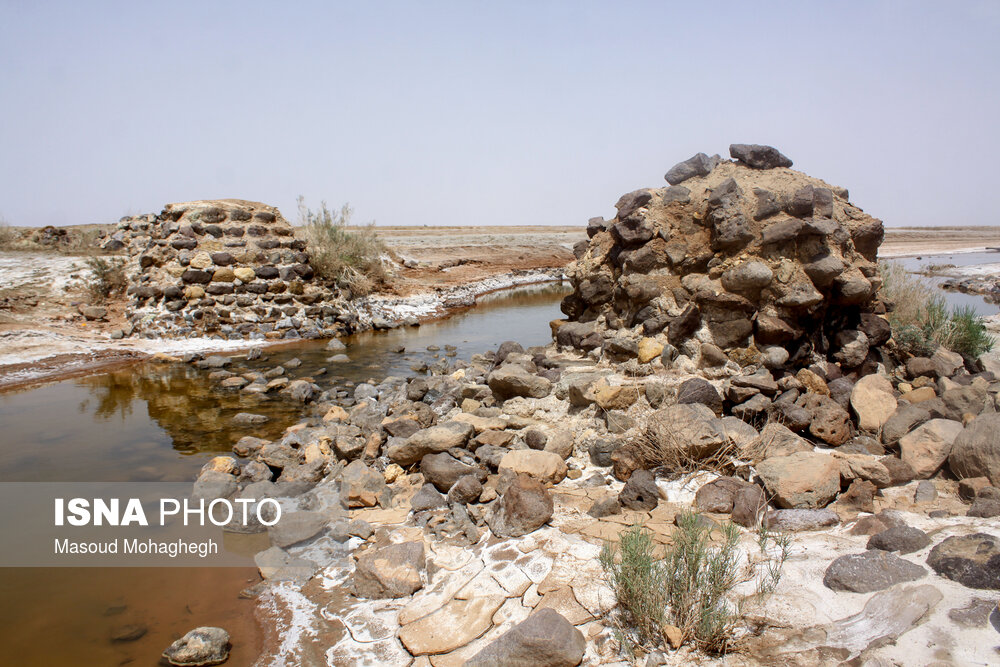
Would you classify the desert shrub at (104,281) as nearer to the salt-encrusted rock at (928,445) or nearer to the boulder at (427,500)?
the boulder at (427,500)

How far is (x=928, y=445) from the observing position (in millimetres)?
4336

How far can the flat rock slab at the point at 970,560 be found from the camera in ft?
9.37

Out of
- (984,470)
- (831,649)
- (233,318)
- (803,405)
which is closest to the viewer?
(831,649)

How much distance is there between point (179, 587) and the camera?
4.05 meters

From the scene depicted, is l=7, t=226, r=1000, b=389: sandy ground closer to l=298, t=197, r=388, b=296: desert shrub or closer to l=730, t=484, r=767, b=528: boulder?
l=298, t=197, r=388, b=296: desert shrub

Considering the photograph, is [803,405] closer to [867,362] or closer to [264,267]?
[867,362]

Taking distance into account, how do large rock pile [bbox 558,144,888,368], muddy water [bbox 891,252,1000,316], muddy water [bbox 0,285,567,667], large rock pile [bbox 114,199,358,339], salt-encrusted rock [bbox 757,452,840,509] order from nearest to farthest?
muddy water [bbox 0,285,567,667] < salt-encrusted rock [bbox 757,452,840,509] < large rock pile [bbox 558,144,888,368] < large rock pile [bbox 114,199,358,339] < muddy water [bbox 891,252,1000,316]

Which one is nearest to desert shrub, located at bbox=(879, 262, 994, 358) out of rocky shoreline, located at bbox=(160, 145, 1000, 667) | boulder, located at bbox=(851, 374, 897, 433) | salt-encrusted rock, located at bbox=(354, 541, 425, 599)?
rocky shoreline, located at bbox=(160, 145, 1000, 667)

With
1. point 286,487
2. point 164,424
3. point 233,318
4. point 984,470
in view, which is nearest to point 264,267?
point 233,318

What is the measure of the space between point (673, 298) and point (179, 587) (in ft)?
19.5

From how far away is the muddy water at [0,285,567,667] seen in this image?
11.8ft

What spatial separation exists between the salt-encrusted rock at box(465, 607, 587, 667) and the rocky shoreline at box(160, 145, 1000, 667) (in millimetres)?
11

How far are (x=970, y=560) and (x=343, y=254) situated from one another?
16612mm

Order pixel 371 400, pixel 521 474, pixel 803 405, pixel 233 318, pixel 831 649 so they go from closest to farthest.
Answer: pixel 831 649, pixel 521 474, pixel 803 405, pixel 371 400, pixel 233 318
